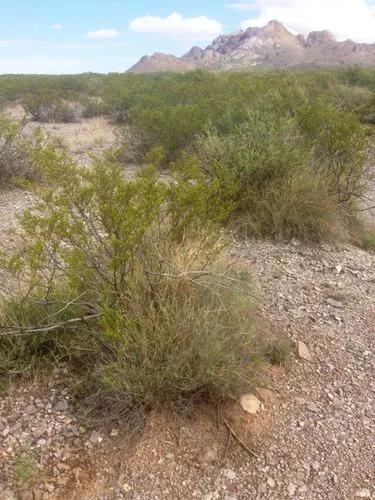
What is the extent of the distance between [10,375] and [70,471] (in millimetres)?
791

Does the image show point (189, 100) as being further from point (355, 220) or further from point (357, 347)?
point (357, 347)

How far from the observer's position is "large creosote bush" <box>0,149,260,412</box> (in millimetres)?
2877

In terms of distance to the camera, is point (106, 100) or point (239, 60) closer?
point (106, 100)

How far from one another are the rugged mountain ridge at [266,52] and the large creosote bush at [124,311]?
11115 cm

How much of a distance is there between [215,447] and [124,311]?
0.98 metres

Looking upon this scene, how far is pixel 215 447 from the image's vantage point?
9.21 feet

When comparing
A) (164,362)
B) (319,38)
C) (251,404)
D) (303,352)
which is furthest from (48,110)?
(319,38)

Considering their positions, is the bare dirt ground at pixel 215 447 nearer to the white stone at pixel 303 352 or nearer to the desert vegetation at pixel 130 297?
the white stone at pixel 303 352

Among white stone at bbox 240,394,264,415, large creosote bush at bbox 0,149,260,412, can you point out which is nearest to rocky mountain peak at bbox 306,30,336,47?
large creosote bush at bbox 0,149,260,412

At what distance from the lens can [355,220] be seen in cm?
660

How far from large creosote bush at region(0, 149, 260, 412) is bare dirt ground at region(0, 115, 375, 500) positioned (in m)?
0.21

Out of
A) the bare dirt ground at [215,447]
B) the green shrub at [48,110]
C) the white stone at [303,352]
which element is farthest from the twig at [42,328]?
the green shrub at [48,110]

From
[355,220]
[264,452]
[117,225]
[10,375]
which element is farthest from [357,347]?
[355,220]

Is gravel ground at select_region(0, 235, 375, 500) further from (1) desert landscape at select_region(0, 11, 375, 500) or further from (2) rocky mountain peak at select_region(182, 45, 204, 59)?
(2) rocky mountain peak at select_region(182, 45, 204, 59)
